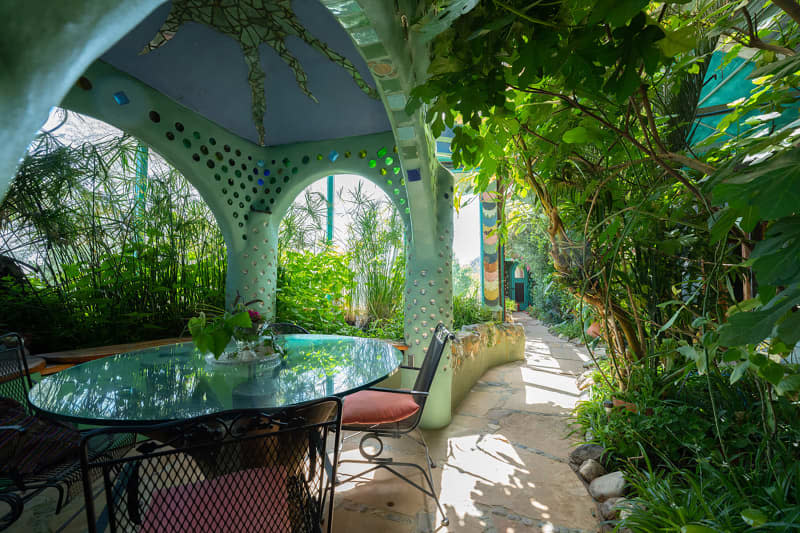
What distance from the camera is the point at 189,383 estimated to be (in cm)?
174

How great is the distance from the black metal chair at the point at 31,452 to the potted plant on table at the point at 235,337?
64 centimetres

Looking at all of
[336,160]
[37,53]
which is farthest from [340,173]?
[37,53]

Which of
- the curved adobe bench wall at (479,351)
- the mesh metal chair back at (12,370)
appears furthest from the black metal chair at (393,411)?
the mesh metal chair back at (12,370)

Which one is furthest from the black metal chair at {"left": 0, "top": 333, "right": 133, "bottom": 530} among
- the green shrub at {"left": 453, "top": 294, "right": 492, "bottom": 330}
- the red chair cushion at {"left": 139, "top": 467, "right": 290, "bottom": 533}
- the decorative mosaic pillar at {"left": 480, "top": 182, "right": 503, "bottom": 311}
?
the decorative mosaic pillar at {"left": 480, "top": 182, "right": 503, "bottom": 311}

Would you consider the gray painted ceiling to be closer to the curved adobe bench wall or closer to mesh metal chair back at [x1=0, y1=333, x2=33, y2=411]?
mesh metal chair back at [x1=0, y1=333, x2=33, y2=411]

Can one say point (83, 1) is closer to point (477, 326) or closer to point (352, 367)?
point (352, 367)

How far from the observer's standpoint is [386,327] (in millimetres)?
4887

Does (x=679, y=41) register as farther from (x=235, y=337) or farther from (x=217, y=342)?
(x=235, y=337)

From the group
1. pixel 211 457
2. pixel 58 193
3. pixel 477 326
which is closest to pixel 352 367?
pixel 211 457

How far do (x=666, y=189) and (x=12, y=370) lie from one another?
3.32 m

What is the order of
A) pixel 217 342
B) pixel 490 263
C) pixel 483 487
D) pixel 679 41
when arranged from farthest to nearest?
pixel 490 263 < pixel 483 487 < pixel 217 342 < pixel 679 41

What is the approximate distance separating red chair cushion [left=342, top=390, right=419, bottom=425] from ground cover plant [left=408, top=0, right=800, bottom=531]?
46.7 inches

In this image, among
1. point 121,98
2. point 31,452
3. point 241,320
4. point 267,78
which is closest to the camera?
point 31,452

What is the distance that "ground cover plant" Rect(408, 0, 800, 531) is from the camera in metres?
0.69
